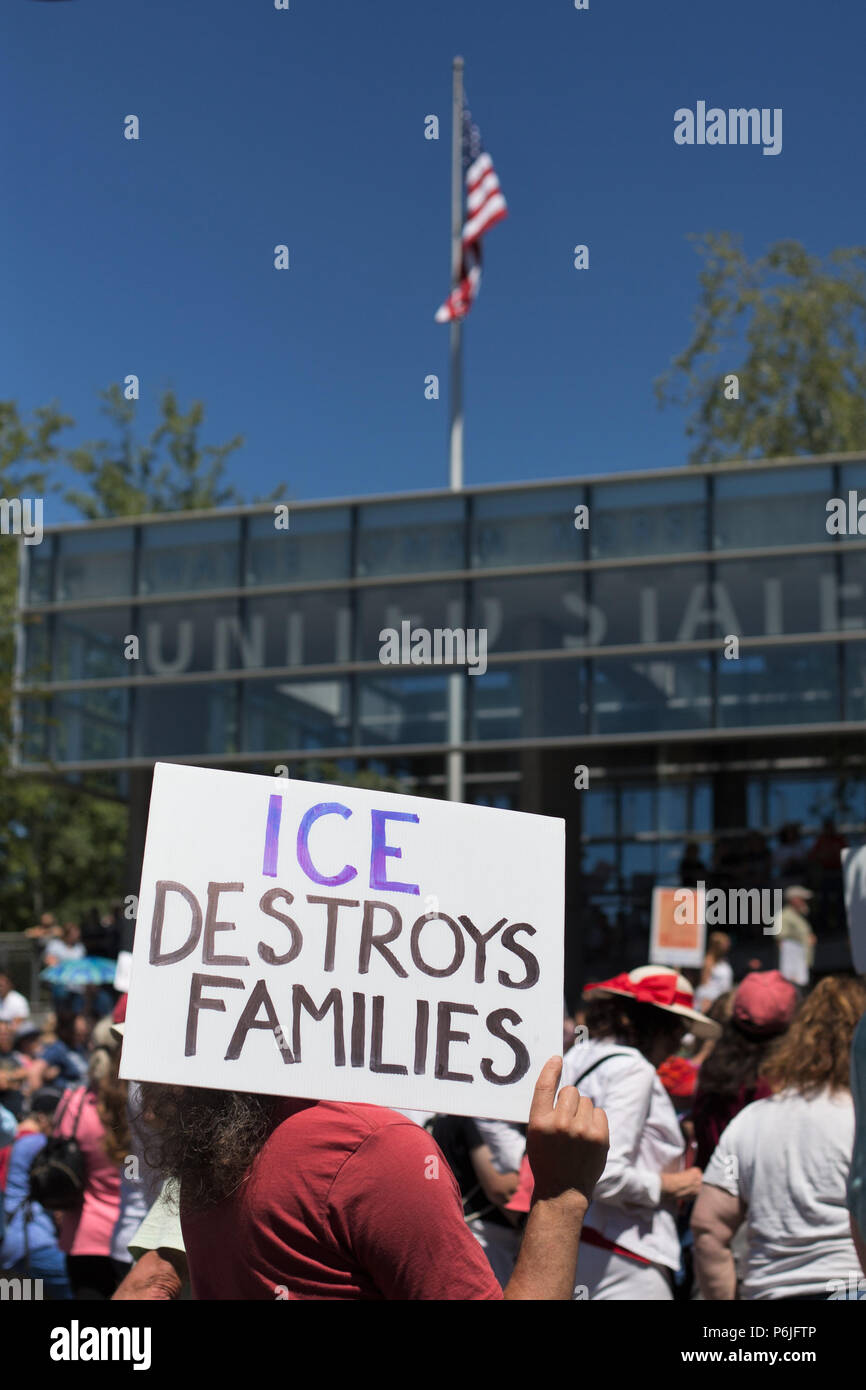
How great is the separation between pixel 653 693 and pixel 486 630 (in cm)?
249

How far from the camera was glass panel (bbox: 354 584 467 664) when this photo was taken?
21500 mm

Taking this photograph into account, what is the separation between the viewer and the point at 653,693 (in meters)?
20.6

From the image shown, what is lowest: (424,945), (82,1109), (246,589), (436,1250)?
(82,1109)

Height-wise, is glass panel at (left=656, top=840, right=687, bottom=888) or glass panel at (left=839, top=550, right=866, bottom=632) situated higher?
glass panel at (left=839, top=550, right=866, bottom=632)

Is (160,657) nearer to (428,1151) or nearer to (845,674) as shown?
(845,674)

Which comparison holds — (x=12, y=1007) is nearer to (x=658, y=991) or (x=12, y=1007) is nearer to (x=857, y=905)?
(x=658, y=991)

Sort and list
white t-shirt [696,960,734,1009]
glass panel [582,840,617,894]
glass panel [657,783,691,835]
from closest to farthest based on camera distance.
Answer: white t-shirt [696,960,734,1009] → glass panel [582,840,617,894] → glass panel [657,783,691,835]

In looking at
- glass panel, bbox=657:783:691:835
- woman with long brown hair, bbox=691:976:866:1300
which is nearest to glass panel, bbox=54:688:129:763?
glass panel, bbox=657:783:691:835

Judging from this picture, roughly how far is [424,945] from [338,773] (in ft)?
112

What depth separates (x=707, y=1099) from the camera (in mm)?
5348

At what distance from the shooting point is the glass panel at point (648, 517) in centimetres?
2050

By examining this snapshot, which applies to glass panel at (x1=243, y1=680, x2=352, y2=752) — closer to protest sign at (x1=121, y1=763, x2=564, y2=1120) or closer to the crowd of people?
the crowd of people

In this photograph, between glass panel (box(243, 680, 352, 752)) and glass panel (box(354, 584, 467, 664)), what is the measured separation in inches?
37.6
